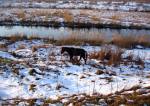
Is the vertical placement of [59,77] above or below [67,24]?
above

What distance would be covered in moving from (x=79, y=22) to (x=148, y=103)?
2492cm

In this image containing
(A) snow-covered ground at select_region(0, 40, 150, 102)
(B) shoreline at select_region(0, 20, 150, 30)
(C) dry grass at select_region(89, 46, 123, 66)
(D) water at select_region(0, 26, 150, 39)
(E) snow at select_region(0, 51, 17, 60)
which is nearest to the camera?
(A) snow-covered ground at select_region(0, 40, 150, 102)

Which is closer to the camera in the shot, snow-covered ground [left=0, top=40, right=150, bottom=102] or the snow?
snow-covered ground [left=0, top=40, right=150, bottom=102]

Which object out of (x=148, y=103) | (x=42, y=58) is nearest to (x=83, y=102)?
(x=148, y=103)

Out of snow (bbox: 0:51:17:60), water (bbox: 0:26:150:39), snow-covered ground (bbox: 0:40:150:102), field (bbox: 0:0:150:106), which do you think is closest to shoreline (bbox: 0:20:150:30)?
water (bbox: 0:26:150:39)

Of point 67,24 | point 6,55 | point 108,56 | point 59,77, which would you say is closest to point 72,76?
point 59,77

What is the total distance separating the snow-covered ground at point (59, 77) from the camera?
1025cm

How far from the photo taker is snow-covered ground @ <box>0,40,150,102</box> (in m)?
10.2

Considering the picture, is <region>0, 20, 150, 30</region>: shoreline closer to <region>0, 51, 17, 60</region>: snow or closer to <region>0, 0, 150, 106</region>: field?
<region>0, 0, 150, 106</region>: field

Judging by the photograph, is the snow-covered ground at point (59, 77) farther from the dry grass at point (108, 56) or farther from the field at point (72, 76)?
the dry grass at point (108, 56)

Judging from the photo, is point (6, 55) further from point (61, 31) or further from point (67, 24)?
point (67, 24)

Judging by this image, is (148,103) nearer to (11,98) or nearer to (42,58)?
(11,98)

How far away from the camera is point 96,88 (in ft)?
34.2

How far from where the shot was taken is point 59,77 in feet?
38.9
